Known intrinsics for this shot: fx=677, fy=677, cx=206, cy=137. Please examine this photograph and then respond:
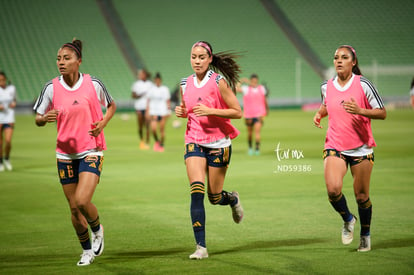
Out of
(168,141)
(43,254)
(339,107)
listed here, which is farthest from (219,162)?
(168,141)

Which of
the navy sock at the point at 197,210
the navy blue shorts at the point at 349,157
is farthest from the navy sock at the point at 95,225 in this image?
the navy blue shorts at the point at 349,157

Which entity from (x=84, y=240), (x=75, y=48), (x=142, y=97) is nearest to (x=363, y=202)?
(x=84, y=240)

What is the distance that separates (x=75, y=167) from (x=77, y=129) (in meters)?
0.44

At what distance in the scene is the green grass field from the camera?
734 centimetres

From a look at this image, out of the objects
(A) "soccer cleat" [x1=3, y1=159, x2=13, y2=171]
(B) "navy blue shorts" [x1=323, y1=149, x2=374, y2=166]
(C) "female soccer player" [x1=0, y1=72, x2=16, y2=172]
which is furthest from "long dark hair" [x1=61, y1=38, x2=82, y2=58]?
(A) "soccer cleat" [x1=3, y1=159, x2=13, y2=171]

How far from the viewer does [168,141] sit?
2566 cm

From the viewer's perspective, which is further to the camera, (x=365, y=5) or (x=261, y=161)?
(x=365, y=5)

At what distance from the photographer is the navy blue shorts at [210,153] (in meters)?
7.93

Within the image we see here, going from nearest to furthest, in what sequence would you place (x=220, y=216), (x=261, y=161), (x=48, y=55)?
(x=220, y=216)
(x=261, y=161)
(x=48, y=55)

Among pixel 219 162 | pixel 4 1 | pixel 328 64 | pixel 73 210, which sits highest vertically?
pixel 4 1

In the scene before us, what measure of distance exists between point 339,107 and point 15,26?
147ft

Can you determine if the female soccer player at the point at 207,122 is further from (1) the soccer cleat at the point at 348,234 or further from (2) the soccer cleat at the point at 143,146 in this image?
(2) the soccer cleat at the point at 143,146

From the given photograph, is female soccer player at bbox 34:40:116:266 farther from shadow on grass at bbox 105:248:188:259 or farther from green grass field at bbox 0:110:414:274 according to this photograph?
green grass field at bbox 0:110:414:274

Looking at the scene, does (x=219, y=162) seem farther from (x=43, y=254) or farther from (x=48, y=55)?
(x=48, y=55)
